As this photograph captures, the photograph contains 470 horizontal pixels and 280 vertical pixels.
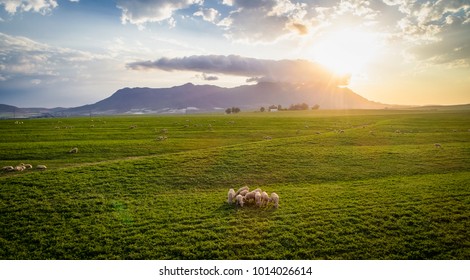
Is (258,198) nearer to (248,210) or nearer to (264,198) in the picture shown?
(264,198)

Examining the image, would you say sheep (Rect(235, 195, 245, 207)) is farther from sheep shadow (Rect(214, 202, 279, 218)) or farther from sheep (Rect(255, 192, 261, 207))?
sheep (Rect(255, 192, 261, 207))

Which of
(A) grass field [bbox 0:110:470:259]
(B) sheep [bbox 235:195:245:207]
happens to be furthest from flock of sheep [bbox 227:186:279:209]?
(A) grass field [bbox 0:110:470:259]

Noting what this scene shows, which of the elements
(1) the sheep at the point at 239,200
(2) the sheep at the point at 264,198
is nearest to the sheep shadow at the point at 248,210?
(1) the sheep at the point at 239,200

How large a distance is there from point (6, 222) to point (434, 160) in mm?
39082

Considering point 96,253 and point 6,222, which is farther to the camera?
point 6,222

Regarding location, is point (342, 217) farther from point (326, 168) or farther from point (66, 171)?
point (66, 171)

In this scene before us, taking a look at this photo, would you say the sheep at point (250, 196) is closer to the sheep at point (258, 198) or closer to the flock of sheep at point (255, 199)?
the flock of sheep at point (255, 199)

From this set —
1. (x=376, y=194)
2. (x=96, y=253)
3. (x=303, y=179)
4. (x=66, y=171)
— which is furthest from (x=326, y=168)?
(x=66, y=171)

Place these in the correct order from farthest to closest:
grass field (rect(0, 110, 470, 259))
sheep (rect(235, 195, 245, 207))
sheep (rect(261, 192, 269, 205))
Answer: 1. sheep (rect(261, 192, 269, 205))
2. sheep (rect(235, 195, 245, 207))
3. grass field (rect(0, 110, 470, 259))

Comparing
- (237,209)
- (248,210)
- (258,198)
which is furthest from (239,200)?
(258,198)

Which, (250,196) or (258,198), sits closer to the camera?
(258,198)

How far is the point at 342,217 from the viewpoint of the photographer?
16.2 meters
